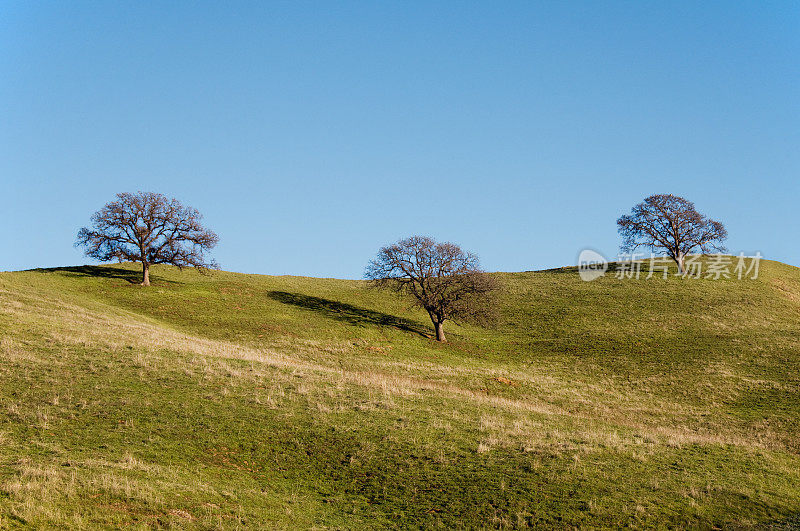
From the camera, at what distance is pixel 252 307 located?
60625mm

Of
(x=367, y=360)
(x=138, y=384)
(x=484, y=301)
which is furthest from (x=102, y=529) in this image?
(x=484, y=301)

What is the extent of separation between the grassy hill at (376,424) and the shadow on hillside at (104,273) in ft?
39.6

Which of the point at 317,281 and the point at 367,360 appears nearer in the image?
the point at 367,360

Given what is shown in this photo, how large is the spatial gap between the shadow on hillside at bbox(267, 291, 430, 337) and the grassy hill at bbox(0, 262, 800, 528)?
2.47m

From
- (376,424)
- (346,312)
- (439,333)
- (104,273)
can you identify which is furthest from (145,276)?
(376,424)

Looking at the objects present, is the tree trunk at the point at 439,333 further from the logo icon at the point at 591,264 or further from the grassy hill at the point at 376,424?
the logo icon at the point at 591,264

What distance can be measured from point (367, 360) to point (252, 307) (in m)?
21.3

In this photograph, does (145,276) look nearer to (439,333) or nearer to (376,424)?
(439,333)

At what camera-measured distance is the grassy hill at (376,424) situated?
16141 mm

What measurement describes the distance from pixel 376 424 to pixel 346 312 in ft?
129

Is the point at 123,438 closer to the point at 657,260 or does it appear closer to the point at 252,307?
the point at 252,307

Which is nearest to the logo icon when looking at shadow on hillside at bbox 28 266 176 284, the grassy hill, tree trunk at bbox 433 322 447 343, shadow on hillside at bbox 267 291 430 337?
the grassy hill

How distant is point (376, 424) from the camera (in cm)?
2312

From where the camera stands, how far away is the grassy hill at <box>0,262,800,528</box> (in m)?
16.1
